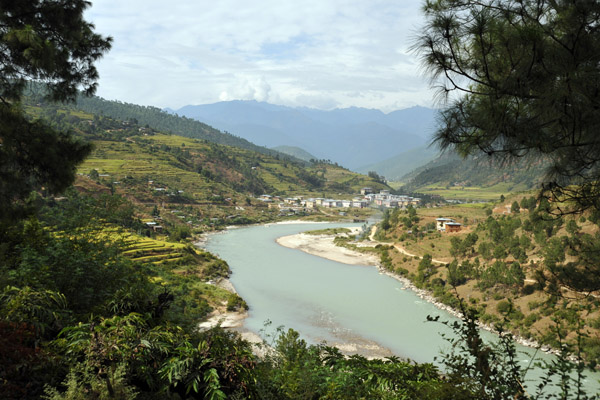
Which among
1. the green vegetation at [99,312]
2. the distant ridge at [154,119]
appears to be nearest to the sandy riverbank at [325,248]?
the green vegetation at [99,312]

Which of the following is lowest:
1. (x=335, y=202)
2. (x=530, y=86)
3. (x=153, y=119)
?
(x=335, y=202)

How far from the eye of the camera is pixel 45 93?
4.95 meters

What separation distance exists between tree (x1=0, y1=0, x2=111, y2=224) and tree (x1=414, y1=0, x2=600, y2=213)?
158 inches

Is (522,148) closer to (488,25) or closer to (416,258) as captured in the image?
(488,25)

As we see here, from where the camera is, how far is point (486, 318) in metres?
15.3

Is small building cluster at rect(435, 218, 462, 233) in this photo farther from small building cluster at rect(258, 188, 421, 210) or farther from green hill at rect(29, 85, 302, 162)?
green hill at rect(29, 85, 302, 162)

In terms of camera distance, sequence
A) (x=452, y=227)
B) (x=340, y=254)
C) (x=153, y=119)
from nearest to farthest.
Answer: (x=452, y=227)
(x=340, y=254)
(x=153, y=119)

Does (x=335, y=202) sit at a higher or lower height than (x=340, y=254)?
higher

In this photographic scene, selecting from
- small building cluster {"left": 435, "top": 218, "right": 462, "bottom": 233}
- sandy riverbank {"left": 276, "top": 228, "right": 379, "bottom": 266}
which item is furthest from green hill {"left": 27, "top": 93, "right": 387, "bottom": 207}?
small building cluster {"left": 435, "top": 218, "right": 462, "bottom": 233}

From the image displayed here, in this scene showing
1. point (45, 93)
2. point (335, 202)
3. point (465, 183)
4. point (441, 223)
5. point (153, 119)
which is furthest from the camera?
point (153, 119)

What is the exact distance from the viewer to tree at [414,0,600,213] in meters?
2.74

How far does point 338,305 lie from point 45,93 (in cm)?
1624

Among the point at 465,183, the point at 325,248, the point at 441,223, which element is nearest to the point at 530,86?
the point at 441,223

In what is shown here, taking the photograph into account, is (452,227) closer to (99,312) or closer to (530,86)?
(530,86)
